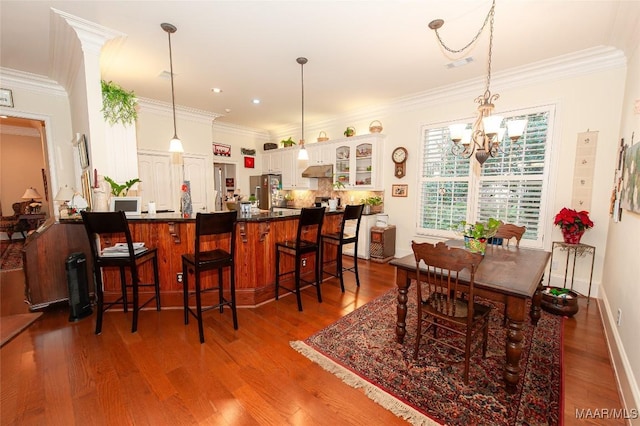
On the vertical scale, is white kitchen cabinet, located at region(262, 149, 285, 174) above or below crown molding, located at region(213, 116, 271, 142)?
below

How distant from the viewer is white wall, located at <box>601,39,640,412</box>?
5.71 feet

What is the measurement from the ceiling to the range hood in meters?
1.86

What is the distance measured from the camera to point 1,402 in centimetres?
169

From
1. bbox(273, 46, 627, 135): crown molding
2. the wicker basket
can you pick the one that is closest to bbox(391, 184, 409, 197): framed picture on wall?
the wicker basket

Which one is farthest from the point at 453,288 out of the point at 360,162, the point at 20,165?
the point at 20,165

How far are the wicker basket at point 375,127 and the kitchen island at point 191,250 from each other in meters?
3.00

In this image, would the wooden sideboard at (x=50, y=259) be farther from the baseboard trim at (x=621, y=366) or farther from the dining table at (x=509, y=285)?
the baseboard trim at (x=621, y=366)

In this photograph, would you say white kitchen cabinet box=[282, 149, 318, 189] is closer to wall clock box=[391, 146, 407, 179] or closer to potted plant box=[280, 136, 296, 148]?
potted plant box=[280, 136, 296, 148]

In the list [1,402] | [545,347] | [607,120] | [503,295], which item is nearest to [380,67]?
[607,120]

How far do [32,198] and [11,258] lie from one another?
2.65 metres

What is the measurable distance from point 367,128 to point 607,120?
3485 millimetres

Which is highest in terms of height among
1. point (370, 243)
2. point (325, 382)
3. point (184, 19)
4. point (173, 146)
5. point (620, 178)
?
point (184, 19)

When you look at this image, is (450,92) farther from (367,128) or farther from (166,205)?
(166,205)

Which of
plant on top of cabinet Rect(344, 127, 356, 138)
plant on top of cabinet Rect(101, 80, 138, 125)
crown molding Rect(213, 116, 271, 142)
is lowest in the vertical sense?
plant on top of cabinet Rect(101, 80, 138, 125)
